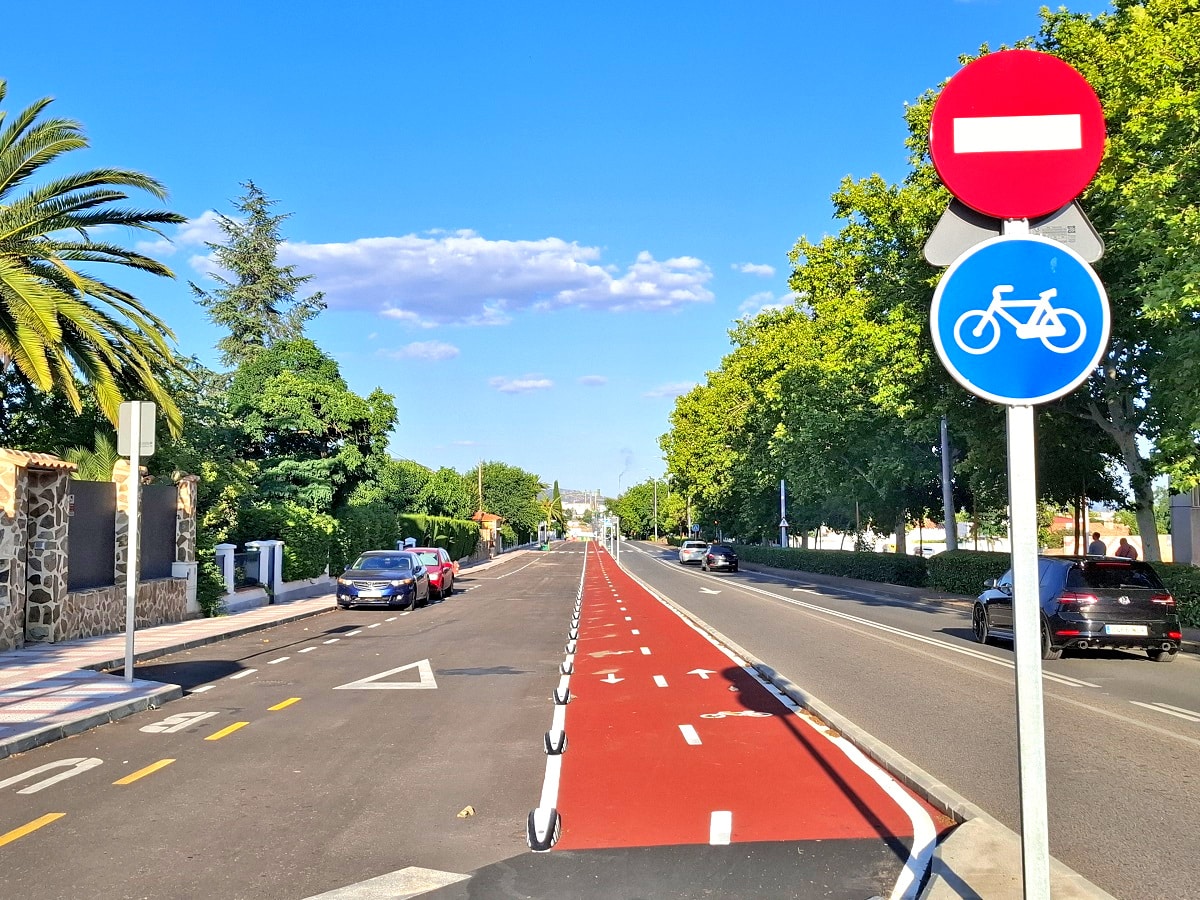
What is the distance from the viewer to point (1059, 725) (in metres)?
9.74

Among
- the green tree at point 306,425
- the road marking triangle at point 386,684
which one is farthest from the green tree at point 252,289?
the road marking triangle at point 386,684

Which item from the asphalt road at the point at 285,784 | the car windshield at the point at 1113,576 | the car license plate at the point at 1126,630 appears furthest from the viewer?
the car windshield at the point at 1113,576

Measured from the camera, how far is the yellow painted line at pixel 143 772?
24.7 feet

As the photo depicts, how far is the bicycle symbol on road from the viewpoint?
3.32 m

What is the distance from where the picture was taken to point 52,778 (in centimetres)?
766

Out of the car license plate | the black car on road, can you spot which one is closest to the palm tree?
the car license plate

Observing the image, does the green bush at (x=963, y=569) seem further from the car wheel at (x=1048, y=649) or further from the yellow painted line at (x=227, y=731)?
the yellow painted line at (x=227, y=731)

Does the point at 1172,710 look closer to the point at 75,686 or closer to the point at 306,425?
the point at 75,686

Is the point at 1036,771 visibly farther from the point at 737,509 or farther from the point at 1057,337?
the point at 737,509

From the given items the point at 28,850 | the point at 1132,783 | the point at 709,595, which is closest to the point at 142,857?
the point at 28,850

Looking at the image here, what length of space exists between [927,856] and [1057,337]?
344cm

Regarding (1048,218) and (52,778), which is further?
(52,778)

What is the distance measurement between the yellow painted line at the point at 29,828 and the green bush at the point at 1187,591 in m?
19.7

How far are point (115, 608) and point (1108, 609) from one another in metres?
17.0
